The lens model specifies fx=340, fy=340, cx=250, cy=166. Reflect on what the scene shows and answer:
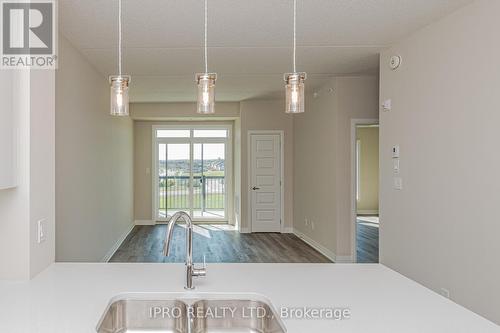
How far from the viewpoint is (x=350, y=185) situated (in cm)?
469

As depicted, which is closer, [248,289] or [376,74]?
[248,289]

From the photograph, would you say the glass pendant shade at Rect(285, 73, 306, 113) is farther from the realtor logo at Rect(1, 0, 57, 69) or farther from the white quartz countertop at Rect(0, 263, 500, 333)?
the realtor logo at Rect(1, 0, 57, 69)

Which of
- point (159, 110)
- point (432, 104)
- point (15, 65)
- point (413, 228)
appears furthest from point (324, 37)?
point (159, 110)

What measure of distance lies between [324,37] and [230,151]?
4.76 m

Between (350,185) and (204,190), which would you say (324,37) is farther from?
(204,190)

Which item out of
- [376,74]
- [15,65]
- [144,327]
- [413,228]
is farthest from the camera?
[376,74]

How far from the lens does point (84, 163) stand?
12.2ft

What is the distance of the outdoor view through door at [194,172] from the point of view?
777 cm

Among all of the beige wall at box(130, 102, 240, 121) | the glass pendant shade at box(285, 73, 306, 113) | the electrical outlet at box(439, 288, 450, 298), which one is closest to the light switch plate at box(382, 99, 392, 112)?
the electrical outlet at box(439, 288, 450, 298)

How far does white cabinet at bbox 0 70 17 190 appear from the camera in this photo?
1.47 m

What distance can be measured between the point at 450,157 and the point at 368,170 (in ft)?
21.3

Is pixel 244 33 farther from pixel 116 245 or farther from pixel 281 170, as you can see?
pixel 116 245

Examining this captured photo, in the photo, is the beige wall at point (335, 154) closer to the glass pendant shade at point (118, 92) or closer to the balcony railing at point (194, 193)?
the balcony railing at point (194, 193)

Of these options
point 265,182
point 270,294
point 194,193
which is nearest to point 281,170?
point 265,182
